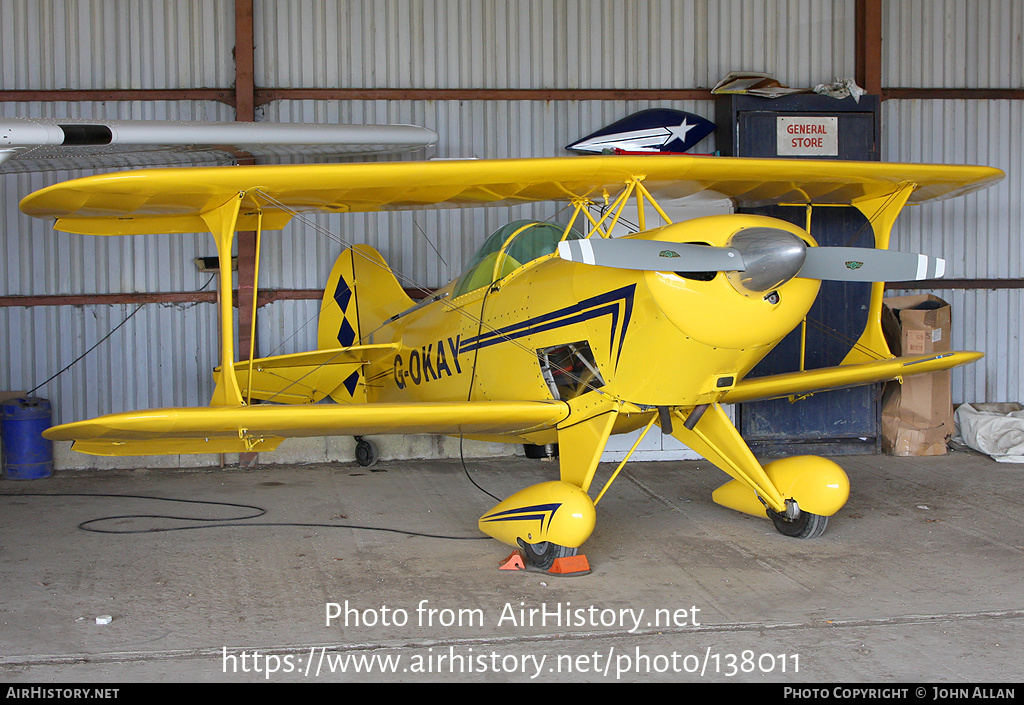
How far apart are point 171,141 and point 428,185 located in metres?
2.18

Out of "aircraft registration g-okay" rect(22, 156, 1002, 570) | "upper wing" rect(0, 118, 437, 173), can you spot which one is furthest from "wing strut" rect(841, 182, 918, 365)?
"upper wing" rect(0, 118, 437, 173)

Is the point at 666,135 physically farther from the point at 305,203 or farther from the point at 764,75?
the point at 305,203

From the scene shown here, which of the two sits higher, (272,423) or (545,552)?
(272,423)

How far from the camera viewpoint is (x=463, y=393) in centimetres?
561

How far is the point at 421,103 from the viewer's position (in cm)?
805

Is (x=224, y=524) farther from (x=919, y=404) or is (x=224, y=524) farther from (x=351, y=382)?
(x=919, y=404)

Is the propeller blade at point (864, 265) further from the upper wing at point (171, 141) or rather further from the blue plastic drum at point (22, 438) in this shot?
the blue plastic drum at point (22, 438)

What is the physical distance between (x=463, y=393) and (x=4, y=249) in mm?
4822

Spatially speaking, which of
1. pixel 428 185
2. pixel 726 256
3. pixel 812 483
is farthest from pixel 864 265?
pixel 428 185

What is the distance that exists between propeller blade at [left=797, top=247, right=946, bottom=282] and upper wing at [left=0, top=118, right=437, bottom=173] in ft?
12.4

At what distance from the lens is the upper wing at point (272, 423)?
4.05 meters

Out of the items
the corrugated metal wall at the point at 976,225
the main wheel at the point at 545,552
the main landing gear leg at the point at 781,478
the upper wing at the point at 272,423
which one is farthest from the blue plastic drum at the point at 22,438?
the corrugated metal wall at the point at 976,225

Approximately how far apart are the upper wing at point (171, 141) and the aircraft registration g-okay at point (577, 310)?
1.57ft
